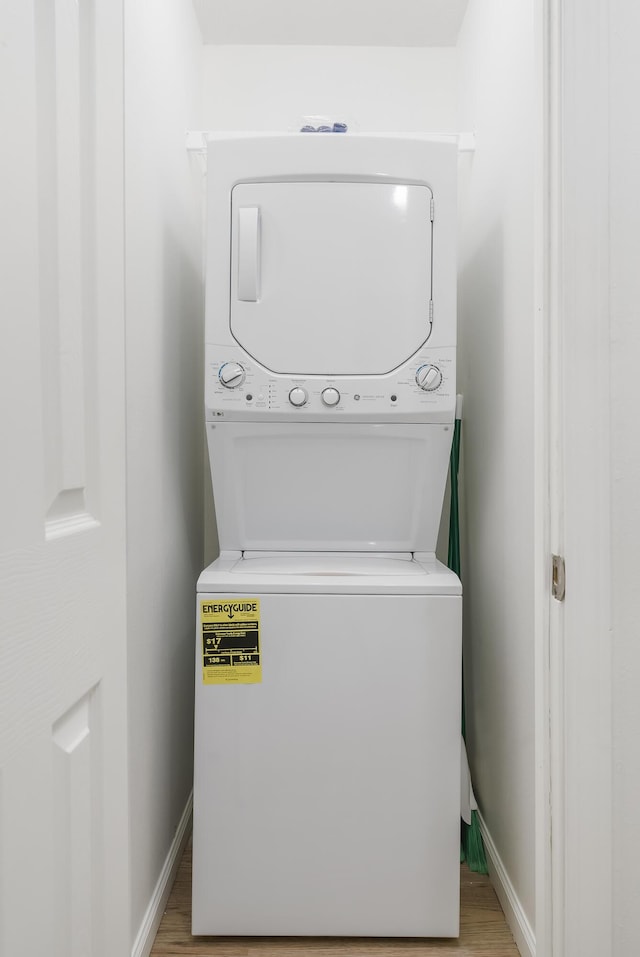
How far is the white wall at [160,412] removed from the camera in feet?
4.77

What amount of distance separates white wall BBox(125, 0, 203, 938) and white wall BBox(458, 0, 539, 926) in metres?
0.84

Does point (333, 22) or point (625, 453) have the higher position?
point (333, 22)

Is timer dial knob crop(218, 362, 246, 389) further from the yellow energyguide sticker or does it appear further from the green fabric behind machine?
the green fabric behind machine

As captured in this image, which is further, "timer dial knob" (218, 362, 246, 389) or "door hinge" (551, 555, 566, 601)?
"timer dial knob" (218, 362, 246, 389)

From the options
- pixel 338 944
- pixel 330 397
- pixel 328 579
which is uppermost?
pixel 330 397

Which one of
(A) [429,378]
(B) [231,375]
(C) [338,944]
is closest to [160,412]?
(B) [231,375]

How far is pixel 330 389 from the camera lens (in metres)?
1.67

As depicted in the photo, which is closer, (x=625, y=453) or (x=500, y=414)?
(x=625, y=453)

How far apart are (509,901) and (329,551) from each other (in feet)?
3.06

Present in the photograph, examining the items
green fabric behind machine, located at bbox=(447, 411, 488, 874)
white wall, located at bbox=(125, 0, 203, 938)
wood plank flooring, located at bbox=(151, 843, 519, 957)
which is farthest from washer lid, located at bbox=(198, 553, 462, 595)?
wood plank flooring, located at bbox=(151, 843, 519, 957)

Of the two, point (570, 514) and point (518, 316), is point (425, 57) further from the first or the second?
point (570, 514)

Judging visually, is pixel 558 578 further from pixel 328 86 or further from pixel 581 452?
pixel 328 86

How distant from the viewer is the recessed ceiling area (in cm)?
212

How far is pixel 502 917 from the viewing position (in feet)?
5.50
